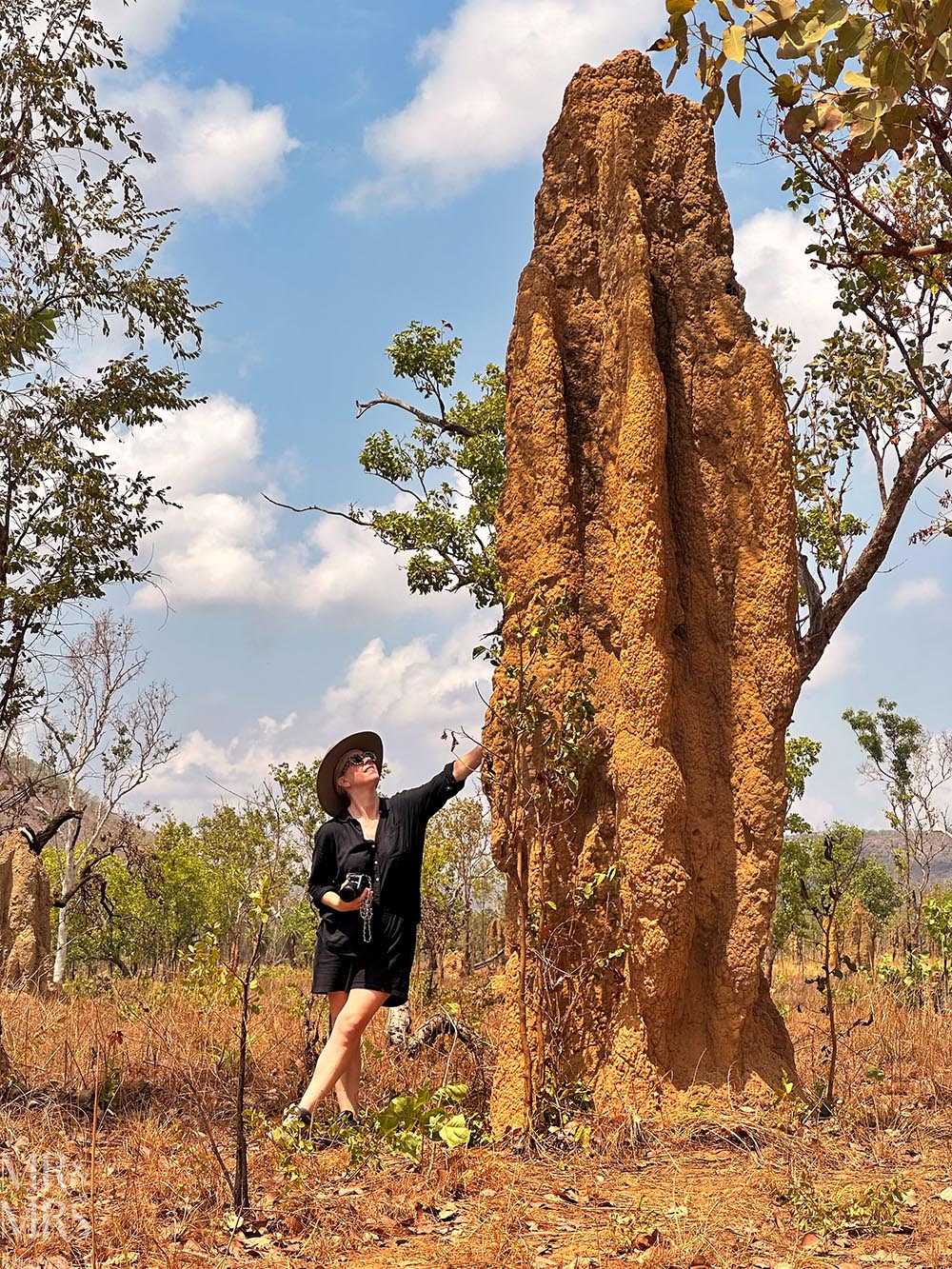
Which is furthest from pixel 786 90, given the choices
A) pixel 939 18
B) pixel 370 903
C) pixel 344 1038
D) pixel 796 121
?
pixel 344 1038

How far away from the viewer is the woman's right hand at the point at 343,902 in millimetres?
5180

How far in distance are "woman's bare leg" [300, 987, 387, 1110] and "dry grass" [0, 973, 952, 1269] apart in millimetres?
325

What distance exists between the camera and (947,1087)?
243 inches

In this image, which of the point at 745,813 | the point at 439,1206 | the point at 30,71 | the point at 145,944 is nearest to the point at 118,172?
the point at 30,71

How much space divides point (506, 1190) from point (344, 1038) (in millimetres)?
1134

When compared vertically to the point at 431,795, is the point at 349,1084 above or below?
below

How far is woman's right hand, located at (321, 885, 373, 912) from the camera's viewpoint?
5.18 m

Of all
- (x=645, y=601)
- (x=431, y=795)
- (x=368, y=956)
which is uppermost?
(x=645, y=601)

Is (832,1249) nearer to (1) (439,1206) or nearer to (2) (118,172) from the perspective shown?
(1) (439,1206)

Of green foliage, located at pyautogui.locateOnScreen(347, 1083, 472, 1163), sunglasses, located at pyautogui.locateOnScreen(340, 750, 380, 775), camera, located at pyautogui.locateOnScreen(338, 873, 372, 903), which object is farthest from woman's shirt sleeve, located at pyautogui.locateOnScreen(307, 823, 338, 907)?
green foliage, located at pyautogui.locateOnScreen(347, 1083, 472, 1163)

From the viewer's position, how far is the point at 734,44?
3.29 meters

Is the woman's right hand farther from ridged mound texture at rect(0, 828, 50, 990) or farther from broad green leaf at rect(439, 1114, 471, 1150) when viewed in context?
ridged mound texture at rect(0, 828, 50, 990)

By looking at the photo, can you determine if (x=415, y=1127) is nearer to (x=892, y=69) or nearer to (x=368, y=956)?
(x=368, y=956)

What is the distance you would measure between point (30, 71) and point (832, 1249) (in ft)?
23.2
